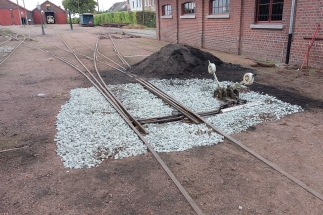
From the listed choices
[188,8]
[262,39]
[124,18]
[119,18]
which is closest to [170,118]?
[262,39]

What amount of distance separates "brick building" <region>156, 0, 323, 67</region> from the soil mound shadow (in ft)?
9.86

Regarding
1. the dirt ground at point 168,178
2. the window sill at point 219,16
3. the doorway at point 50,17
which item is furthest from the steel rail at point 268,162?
the doorway at point 50,17

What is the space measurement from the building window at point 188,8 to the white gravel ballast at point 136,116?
12.0 meters

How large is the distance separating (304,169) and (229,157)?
1120 millimetres

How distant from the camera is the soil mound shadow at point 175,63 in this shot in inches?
402

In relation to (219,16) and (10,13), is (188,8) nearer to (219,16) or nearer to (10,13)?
(219,16)

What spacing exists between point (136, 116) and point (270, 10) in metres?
9.23

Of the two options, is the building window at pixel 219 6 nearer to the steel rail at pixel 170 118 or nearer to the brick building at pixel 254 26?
the brick building at pixel 254 26

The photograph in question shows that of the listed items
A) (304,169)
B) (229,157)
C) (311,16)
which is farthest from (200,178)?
(311,16)

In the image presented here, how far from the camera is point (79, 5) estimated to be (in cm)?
6159

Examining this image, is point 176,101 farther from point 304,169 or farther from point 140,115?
point 304,169

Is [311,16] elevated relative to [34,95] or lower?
elevated

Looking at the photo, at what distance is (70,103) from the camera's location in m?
7.23

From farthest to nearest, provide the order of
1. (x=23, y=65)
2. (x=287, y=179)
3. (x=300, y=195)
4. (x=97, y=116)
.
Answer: (x=23, y=65) → (x=97, y=116) → (x=287, y=179) → (x=300, y=195)
